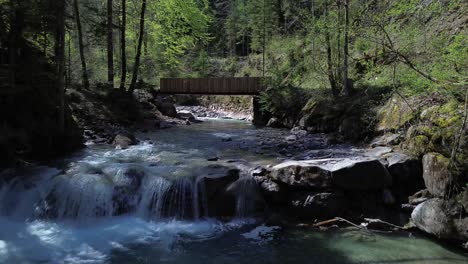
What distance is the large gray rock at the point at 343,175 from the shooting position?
30.6 ft

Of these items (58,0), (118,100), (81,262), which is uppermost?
(58,0)

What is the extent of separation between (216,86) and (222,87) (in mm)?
449

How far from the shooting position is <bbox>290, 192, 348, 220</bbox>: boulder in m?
9.14

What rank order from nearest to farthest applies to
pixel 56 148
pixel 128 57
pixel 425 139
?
pixel 425 139 < pixel 56 148 < pixel 128 57

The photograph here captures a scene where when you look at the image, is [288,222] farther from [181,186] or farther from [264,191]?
[181,186]

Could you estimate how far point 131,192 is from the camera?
9805 mm

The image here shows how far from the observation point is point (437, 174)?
848 centimetres

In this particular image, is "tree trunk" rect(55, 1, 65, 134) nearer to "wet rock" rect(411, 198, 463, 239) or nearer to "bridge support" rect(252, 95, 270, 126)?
"wet rock" rect(411, 198, 463, 239)

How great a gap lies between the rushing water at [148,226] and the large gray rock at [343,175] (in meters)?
1.24

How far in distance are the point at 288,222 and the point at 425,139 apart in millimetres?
4119

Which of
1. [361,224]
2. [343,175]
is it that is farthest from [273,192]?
[361,224]

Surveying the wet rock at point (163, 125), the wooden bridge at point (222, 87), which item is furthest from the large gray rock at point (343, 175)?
the wooden bridge at point (222, 87)

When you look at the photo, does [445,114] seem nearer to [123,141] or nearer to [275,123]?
[123,141]

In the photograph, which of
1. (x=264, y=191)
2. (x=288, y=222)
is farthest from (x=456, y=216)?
(x=264, y=191)
